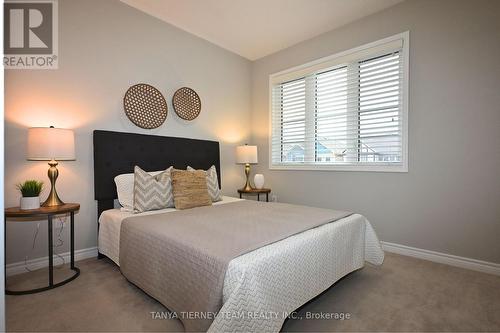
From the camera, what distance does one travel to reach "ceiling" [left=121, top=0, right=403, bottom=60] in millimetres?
2818

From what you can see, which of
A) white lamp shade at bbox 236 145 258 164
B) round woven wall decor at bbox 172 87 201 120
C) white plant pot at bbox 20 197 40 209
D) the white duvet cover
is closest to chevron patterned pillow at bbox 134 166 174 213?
the white duvet cover

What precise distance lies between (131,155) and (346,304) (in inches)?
99.7

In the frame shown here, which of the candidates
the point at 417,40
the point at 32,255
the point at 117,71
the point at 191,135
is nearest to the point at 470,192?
the point at 417,40

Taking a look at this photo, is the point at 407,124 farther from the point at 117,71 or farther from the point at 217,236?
the point at 117,71

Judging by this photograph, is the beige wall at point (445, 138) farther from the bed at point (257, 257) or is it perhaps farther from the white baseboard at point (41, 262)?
the white baseboard at point (41, 262)

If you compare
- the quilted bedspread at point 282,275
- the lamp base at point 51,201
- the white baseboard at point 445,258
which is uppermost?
the lamp base at point 51,201

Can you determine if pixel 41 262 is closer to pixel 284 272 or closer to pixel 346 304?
pixel 284 272

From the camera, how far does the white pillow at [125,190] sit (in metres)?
2.49

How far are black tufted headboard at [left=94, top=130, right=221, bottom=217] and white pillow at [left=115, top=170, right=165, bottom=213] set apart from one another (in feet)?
0.49

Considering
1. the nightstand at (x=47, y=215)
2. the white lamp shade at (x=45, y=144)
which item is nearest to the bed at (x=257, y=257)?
the nightstand at (x=47, y=215)

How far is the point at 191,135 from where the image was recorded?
3525 mm

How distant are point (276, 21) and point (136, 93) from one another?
1.93 metres

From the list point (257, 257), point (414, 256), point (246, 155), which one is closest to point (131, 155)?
point (246, 155)

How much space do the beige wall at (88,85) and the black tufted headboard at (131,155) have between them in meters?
0.12
